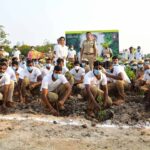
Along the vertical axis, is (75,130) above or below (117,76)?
below

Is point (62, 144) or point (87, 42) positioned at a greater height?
point (87, 42)

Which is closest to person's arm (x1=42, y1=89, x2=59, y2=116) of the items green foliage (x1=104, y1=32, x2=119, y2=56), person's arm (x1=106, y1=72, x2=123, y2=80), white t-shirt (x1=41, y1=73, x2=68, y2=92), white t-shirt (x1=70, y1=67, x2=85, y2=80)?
white t-shirt (x1=41, y1=73, x2=68, y2=92)

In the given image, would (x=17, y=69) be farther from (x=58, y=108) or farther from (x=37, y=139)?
(x=37, y=139)

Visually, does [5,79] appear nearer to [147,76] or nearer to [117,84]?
[117,84]

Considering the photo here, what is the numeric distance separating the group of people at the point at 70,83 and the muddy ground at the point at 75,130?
29cm

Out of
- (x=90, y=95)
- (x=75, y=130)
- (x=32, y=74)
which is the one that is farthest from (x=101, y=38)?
(x=75, y=130)

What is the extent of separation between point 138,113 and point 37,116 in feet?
7.32

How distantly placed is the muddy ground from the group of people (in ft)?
0.95

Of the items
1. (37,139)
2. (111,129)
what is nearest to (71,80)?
(111,129)

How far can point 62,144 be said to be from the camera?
23.1 ft

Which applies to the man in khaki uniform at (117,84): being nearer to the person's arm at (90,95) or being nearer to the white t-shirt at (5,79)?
the person's arm at (90,95)

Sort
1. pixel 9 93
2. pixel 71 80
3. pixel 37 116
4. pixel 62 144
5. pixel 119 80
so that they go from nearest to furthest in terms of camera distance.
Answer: pixel 62 144
pixel 37 116
pixel 9 93
pixel 119 80
pixel 71 80

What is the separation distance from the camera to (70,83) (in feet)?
36.6

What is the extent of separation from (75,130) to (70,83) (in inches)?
127
